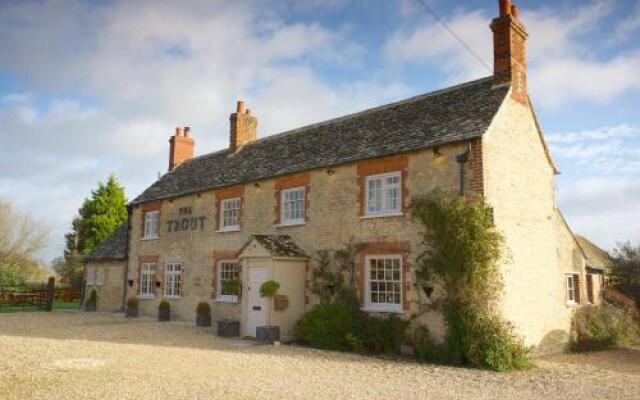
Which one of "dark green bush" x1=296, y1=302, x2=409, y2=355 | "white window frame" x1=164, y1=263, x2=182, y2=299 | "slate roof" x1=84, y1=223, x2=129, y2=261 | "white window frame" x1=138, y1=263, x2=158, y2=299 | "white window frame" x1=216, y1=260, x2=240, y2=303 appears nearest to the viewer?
"dark green bush" x1=296, y1=302, x2=409, y2=355

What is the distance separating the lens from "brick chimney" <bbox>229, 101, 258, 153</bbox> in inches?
967

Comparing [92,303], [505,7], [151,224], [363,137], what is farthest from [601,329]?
[92,303]

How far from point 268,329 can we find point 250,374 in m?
5.04

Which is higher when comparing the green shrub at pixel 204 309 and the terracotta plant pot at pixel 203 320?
the green shrub at pixel 204 309

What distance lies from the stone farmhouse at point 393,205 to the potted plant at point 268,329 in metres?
0.36

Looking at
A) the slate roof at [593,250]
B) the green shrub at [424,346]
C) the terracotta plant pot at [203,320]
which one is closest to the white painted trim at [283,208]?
the terracotta plant pot at [203,320]

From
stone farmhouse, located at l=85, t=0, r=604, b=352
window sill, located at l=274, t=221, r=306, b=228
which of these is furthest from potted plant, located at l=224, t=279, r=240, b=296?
window sill, located at l=274, t=221, r=306, b=228

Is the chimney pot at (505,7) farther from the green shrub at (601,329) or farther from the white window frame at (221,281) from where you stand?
the white window frame at (221,281)

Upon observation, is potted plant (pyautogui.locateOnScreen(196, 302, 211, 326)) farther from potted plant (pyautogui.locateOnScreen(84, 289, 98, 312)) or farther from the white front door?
potted plant (pyautogui.locateOnScreen(84, 289, 98, 312))

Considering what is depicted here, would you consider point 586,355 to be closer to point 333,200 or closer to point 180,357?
point 333,200

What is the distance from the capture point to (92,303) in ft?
90.5

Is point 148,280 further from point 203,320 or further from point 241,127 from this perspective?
point 241,127

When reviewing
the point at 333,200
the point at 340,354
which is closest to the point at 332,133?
the point at 333,200

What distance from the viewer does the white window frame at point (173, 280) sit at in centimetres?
2275
